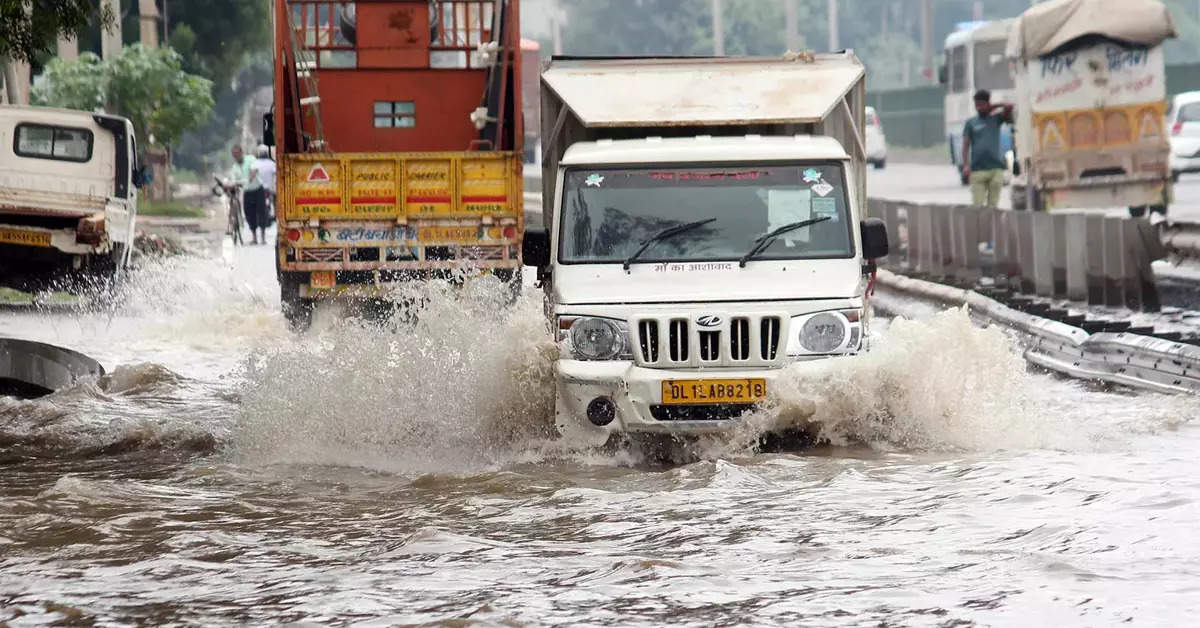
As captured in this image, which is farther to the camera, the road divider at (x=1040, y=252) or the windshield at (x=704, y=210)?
the road divider at (x=1040, y=252)

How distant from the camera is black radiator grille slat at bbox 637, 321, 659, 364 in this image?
31.7 feet

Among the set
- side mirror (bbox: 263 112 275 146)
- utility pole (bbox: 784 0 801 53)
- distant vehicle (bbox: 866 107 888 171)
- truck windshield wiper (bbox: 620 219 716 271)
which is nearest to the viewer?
truck windshield wiper (bbox: 620 219 716 271)

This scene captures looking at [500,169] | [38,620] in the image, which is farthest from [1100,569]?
[500,169]

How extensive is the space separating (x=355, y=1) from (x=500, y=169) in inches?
157

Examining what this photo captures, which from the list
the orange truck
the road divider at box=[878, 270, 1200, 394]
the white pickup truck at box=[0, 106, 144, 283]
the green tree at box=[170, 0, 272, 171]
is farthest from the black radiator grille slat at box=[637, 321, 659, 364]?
the green tree at box=[170, 0, 272, 171]

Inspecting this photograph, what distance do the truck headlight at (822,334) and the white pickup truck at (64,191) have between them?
1184cm

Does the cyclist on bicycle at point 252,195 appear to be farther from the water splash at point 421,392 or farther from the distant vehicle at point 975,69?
the water splash at point 421,392

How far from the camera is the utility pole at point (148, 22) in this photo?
38.8 m

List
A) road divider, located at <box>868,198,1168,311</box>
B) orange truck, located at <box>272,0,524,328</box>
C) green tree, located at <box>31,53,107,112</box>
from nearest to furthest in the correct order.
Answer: orange truck, located at <box>272,0,524,328</box>, road divider, located at <box>868,198,1168,311</box>, green tree, located at <box>31,53,107,112</box>

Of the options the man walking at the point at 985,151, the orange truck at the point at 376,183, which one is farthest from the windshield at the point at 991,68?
the orange truck at the point at 376,183

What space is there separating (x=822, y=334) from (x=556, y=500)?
1712 mm

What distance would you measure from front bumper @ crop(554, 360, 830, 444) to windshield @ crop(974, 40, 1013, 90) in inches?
1336

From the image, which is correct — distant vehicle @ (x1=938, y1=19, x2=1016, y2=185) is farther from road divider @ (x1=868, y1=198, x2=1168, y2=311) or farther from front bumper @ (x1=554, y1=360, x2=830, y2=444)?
front bumper @ (x1=554, y1=360, x2=830, y2=444)

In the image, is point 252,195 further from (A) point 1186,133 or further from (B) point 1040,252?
(A) point 1186,133
